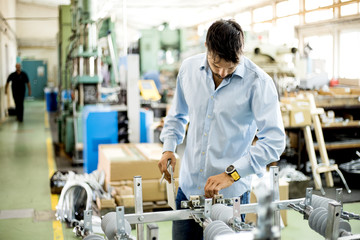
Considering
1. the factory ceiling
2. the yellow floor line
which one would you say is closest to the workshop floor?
the yellow floor line

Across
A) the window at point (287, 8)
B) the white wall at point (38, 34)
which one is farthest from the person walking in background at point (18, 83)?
the window at point (287, 8)

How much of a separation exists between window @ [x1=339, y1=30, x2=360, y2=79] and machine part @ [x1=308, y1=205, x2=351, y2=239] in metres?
4.12

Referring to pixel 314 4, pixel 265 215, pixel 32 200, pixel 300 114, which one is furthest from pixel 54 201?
pixel 314 4

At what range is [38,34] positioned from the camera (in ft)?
30.9

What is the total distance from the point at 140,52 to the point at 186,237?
494cm

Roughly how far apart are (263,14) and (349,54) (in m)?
6.47

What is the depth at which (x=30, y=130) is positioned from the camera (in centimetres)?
989

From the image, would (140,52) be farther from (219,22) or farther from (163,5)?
(163,5)

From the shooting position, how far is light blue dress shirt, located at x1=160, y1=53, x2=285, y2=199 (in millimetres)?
1699

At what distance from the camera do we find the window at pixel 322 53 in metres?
7.05

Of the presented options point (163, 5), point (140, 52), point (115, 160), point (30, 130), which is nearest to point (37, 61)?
point (30, 130)

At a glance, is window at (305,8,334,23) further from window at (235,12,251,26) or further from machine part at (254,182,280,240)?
A: machine part at (254,182,280,240)

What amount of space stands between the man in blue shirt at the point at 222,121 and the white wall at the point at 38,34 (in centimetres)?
631

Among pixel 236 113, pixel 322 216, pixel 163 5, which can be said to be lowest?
pixel 322 216
